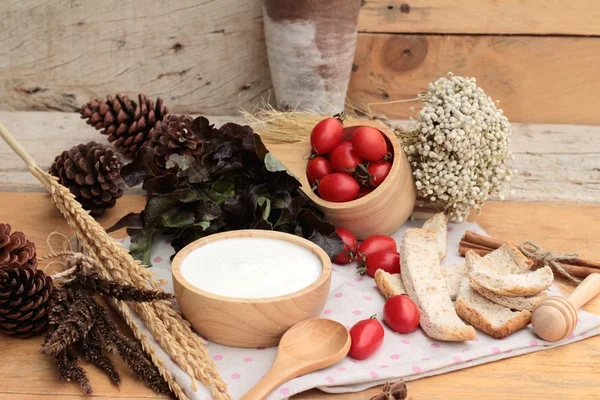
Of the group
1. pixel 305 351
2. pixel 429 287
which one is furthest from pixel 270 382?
pixel 429 287

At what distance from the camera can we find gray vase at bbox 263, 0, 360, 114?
233cm

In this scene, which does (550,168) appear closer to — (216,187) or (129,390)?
(216,187)

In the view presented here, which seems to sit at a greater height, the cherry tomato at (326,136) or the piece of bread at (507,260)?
the cherry tomato at (326,136)

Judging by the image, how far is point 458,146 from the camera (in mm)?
1876

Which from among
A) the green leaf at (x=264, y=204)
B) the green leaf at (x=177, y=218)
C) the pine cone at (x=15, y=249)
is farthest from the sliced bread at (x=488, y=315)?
the pine cone at (x=15, y=249)

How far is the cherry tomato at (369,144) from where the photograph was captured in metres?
1.85

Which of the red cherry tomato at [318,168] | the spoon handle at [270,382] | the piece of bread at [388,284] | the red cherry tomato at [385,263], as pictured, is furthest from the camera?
the red cherry tomato at [318,168]

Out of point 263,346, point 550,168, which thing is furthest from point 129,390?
point 550,168

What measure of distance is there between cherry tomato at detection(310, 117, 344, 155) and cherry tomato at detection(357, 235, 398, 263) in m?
0.28

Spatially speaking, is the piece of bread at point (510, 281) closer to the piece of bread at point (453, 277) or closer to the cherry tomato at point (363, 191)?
the piece of bread at point (453, 277)

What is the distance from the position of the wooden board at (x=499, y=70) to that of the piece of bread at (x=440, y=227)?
95cm

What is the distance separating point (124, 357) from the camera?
132cm

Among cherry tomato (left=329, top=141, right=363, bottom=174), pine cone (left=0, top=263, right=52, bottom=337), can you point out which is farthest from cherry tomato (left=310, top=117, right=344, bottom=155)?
pine cone (left=0, top=263, right=52, bottom=337)

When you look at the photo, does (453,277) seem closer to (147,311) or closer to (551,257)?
(551,257)
